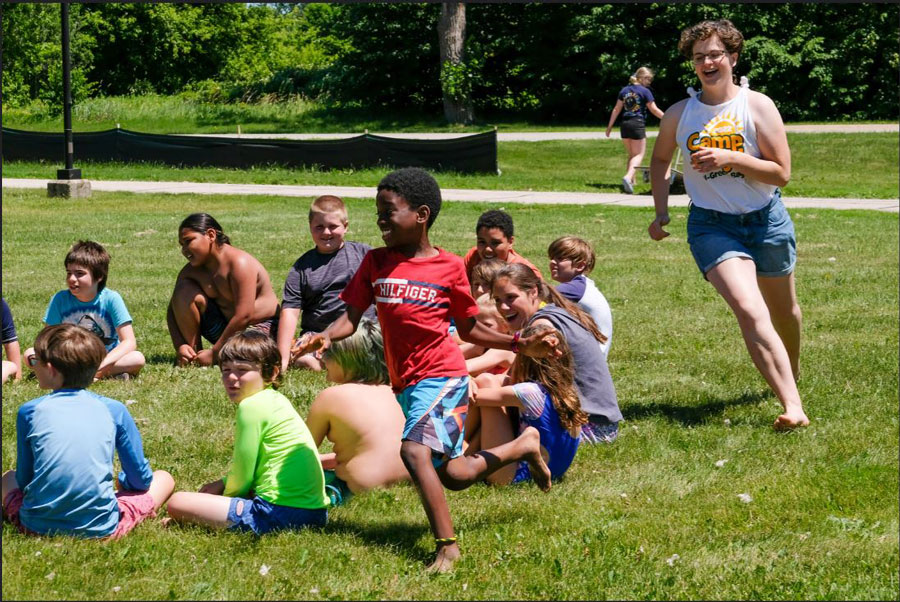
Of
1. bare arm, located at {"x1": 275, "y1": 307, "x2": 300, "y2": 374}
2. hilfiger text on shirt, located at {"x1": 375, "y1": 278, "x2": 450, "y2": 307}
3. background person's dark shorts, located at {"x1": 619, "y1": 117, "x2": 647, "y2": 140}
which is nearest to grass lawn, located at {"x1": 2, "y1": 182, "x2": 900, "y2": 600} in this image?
bare arm, located at {"x1": 275, "y1": 307, "x2": 300, "y2": 374}

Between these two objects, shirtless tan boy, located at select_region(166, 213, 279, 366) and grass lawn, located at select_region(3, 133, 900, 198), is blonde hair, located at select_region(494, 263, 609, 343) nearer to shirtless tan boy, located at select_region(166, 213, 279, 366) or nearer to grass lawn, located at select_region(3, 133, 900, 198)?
shirtless tan boy, located at select_region(166, 213, 279, 366)

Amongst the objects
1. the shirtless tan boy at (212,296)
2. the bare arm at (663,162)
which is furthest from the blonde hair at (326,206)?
the bare arm at (663,162)

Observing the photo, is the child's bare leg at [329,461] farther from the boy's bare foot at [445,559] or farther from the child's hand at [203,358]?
the child's hand at [203,358]

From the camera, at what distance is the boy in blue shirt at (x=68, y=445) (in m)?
4.52

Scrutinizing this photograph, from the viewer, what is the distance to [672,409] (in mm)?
6953

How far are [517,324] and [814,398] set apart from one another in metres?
2.47

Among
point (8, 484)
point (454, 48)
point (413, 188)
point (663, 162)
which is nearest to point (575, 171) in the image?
point (454, 48)

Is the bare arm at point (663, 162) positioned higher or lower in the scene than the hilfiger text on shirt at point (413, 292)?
higher

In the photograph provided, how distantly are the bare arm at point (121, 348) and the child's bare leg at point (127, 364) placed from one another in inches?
0.8

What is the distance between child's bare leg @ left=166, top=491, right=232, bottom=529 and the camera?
15.5 ft

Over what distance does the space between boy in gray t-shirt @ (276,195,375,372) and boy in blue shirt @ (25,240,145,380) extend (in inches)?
40.0

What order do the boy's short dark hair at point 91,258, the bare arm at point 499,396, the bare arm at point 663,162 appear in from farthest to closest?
the boy's short dark hair at point 91,258 → the bare arm at point 663,162 → the bare arm at point 499,396

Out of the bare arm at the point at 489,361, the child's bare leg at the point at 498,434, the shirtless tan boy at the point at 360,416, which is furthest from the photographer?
the bare arm at the point at 489,361

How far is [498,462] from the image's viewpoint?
16.3 ft
